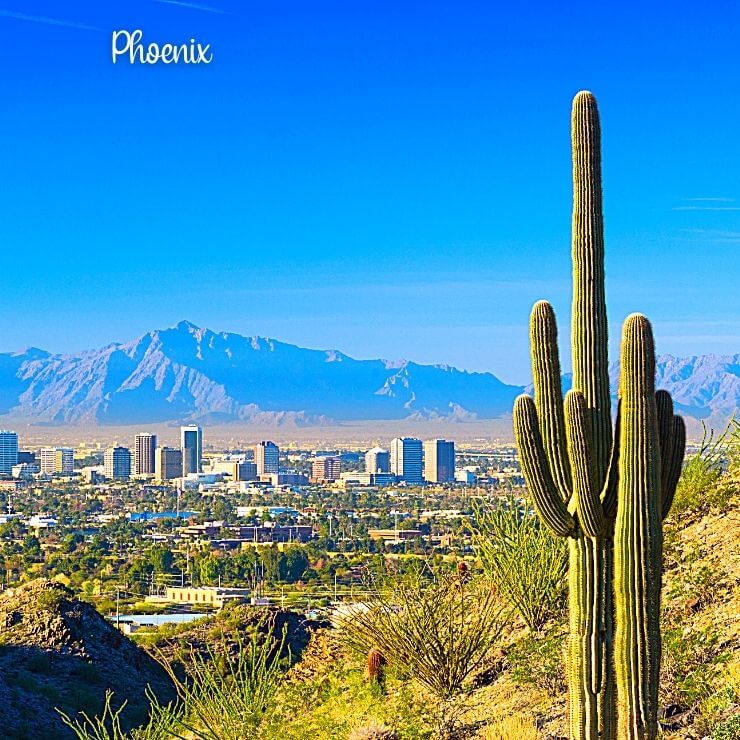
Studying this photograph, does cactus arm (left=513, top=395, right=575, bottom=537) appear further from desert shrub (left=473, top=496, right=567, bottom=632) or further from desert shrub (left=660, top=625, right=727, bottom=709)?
desert shrub (left=473, top=496, right=567, bottom=632)

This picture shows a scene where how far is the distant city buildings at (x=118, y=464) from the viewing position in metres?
169

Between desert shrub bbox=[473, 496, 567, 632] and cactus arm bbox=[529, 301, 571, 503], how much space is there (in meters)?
3.43

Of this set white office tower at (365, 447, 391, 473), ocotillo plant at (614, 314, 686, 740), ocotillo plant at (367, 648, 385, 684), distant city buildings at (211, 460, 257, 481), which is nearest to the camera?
ocotillo plant at (614, 314, 686, 740)

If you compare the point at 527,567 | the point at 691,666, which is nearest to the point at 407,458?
the point at 527,567

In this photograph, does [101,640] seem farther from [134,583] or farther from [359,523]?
[359,523]

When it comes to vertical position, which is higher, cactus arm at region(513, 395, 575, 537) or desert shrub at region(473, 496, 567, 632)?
cactus arm at region(513, 395, 575, 537)

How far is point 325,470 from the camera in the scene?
167m

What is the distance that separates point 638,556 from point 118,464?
6706 inches

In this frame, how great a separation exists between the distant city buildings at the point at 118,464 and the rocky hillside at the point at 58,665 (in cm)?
15534

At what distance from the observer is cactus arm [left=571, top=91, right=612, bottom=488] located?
6.05 metres

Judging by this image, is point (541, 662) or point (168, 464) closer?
point (541, 662)

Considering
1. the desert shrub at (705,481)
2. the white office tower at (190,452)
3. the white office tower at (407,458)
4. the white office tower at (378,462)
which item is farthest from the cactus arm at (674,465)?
the white office tower at (190,452)

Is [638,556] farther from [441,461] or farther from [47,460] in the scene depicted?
[47,460]

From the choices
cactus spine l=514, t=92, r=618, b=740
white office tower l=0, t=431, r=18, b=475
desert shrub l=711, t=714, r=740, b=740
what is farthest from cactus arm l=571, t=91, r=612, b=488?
white office tower l=0, t=431, r=18, b=475
